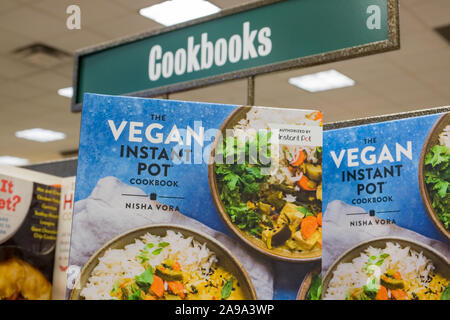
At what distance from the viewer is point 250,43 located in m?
1.18

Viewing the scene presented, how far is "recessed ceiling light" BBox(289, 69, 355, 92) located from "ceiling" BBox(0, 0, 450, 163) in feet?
0.29

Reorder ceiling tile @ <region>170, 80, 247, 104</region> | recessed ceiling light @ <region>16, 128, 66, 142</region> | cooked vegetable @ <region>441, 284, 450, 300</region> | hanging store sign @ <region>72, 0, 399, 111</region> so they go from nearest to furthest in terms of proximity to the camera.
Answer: cooked vegetable @ <region>441, 284, 450, 300</region> → hanging store sign @ <region>72, 0, 399, 111</region> → ceiling tile @ <region>170, 80, 247, 104</region> → recessed ceiling light @ <region>16, 128, 66, 142</region>

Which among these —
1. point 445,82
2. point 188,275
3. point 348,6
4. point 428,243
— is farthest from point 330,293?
point 445,82

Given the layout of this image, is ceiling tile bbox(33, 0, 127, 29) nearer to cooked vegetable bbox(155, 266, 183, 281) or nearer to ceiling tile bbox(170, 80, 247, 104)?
ceiling tile bbox(170, 80, 247, 104)

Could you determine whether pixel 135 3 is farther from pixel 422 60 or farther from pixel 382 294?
pixel 382 294

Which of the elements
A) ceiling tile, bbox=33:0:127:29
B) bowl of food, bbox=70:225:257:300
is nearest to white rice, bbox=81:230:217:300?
bowl of food, bbox=70:225:257:300

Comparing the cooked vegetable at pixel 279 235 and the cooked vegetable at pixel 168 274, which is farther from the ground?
the cooked vegetable at pixel 279 235

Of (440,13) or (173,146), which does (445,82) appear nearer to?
(440,13)

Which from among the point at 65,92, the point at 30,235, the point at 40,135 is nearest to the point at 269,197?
the point at 30,235

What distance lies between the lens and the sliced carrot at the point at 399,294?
92cm

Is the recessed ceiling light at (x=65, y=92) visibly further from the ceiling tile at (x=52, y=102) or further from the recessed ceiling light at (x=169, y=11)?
the recessed ceiling light at (x=169, y=11)

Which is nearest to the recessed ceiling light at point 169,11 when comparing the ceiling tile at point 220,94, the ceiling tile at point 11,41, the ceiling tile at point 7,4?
the ceiling tile at point 7,4

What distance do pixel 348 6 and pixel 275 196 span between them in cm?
48

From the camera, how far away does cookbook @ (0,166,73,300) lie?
1.41 metres
